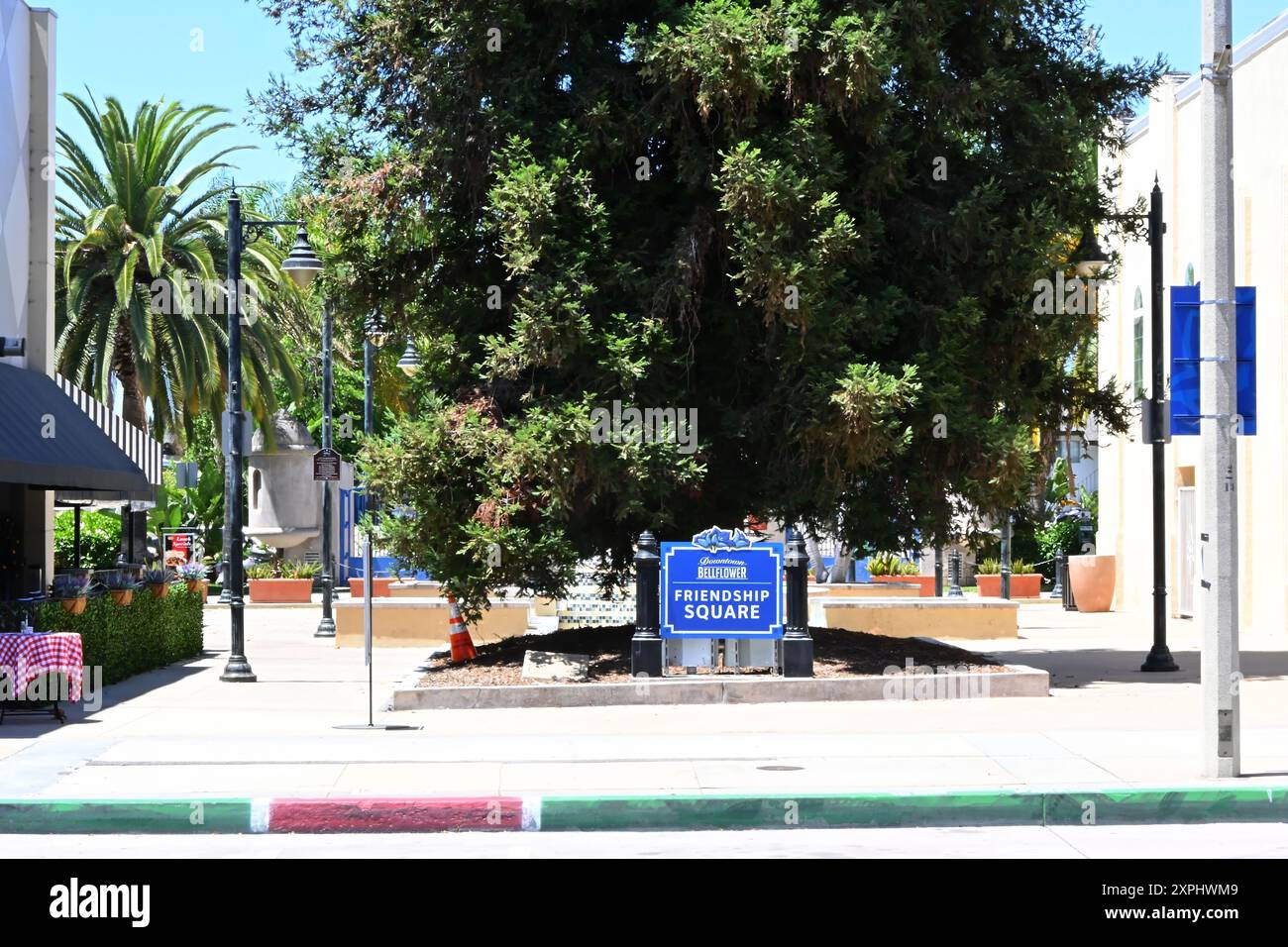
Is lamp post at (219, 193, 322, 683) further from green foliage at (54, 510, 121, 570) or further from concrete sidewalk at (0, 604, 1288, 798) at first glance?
green foliage at (54, 510, 121, 570)

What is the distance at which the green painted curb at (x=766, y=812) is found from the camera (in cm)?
1090

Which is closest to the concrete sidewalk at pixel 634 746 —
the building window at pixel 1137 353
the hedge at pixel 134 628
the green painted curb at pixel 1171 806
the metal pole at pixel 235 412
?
the green painted curb at pixel 1171 806

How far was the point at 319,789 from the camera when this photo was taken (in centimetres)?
1162

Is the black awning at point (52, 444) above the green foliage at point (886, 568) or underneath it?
above

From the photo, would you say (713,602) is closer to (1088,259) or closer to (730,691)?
(730,691)

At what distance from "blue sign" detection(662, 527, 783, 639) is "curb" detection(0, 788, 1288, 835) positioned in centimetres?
721

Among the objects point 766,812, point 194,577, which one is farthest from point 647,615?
point 194,577

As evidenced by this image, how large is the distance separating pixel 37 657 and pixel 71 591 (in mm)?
3671

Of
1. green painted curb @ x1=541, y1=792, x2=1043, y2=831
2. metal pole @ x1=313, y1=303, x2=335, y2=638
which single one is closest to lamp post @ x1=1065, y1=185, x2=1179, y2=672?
green painted curb @ x1=541, y1=792, x2=1043, y2=831

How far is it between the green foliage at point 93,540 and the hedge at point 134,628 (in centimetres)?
1724

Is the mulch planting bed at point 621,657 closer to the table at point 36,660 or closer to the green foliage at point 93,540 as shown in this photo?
the table at point 36,660

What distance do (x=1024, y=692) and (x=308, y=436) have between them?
35995 millimetres

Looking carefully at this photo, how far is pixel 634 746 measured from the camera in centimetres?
1395
